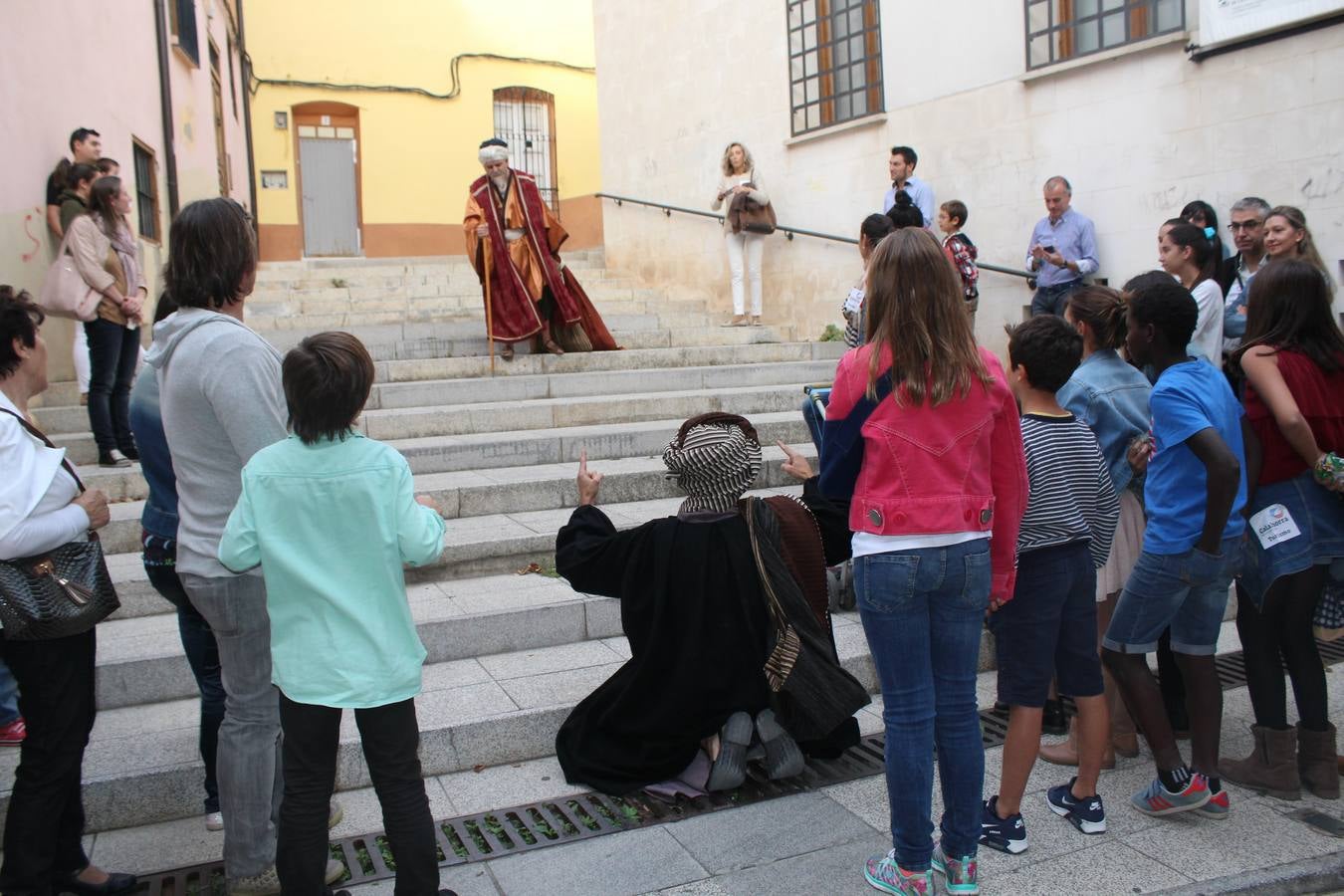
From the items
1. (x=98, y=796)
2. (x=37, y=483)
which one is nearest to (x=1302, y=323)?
(x=37, y=483)

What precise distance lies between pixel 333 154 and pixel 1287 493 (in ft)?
53.4

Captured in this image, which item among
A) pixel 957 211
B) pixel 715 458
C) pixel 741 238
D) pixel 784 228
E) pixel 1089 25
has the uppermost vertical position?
pixel 1089 25

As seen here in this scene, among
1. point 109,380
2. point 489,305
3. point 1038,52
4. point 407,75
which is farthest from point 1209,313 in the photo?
point 407,75

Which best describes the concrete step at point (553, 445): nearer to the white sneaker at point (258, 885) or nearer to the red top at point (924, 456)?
the white sneaker at point (258, 885)

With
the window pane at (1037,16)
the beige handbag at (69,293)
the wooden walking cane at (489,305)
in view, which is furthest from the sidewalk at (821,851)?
the window pane at (1037,16)

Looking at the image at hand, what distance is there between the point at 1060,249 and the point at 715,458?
6.38m

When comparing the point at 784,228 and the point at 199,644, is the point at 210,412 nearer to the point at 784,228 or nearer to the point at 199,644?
the point at 199,644

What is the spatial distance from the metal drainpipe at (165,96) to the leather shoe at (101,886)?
935cm

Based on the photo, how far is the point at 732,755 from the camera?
3768mm

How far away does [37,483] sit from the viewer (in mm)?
2895

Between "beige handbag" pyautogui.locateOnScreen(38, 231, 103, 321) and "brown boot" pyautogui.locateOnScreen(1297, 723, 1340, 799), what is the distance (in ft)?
20.5

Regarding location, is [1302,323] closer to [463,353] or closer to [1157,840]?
[1157,840]

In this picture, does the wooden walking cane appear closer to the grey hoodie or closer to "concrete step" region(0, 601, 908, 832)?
"concrete step" region(0, 601, 908, 832)

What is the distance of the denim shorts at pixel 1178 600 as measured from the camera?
3596 millimetres
